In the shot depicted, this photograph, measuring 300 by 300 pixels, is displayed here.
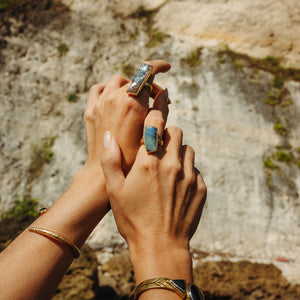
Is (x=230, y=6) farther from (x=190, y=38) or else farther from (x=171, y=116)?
(x=171, y=116)

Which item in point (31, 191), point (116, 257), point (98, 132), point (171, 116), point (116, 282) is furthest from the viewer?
point (171, 116)

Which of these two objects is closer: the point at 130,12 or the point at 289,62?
the point at 289,62

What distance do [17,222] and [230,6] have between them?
529 cm

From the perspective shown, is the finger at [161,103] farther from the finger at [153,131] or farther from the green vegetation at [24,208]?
the green vegetation at [24,208]

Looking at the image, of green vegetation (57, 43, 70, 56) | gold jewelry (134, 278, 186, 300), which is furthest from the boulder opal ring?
green vegetation (57, 43, 70, 56)

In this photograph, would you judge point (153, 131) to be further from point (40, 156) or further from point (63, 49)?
point (63, 49)

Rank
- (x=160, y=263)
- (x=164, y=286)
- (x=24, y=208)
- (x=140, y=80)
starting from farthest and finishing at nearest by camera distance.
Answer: (x=24, y=208) → (x=140, y=80) → (x=160, y=263) → (x=164, y=286)

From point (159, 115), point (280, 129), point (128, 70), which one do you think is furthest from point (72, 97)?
point (280, 129)

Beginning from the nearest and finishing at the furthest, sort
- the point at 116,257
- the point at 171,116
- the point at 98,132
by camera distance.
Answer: the point at 98,132 < the point at 116,257 < the point at 171,116

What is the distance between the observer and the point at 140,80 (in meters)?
1.78

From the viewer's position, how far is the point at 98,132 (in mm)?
1962

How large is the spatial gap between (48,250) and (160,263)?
0.58 meters

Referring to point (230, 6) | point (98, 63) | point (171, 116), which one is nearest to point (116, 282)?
point (171, 116)

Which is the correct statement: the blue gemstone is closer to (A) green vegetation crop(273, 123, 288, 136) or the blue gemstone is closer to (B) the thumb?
(B) the thumb
